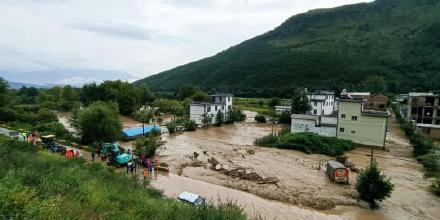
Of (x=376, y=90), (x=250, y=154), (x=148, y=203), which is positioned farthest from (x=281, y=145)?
(x=376, y=90)

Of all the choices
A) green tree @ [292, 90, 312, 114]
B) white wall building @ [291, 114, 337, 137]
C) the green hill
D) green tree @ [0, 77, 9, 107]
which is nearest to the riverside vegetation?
white wall building @ [291, 114, 337, 137]

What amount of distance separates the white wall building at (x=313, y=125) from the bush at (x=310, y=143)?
9.06 feet

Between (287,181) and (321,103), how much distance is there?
37419 millimetres

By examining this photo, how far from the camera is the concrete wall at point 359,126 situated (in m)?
33.1

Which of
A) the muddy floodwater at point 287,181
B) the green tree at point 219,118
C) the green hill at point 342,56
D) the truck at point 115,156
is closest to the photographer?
the muddy floodwater at point 287,181

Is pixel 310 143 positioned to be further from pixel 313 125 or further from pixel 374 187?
pixel 374 187

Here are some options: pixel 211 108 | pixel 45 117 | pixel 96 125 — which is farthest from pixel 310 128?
pixel 45 117

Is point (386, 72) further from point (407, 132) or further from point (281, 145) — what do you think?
point (281, 145)

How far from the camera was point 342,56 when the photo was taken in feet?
362

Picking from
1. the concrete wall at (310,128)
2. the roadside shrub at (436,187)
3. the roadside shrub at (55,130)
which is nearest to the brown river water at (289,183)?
the roadside shrub at (436,187)

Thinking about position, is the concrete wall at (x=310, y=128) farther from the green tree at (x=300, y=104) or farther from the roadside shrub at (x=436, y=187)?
the roadside shrub at (x=436, y=187)

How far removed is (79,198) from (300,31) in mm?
157955

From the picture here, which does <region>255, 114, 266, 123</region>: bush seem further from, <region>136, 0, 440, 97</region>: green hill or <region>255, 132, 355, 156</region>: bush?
<region>136, 0, 440, 97</region>: green hill

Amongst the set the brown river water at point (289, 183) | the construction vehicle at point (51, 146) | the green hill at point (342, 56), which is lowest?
the brown river water at point (289, 183)
